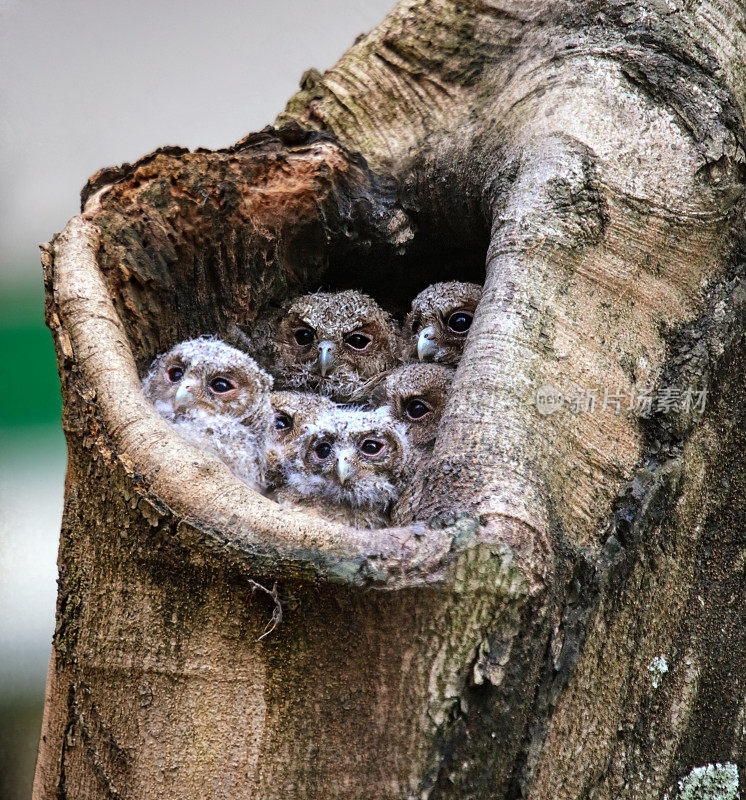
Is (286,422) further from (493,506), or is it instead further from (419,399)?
(493,506)

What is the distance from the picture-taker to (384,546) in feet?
4.91

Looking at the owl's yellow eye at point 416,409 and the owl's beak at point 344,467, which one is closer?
the owl's beak at point 344,467

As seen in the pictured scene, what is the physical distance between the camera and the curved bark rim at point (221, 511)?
149 centimetres

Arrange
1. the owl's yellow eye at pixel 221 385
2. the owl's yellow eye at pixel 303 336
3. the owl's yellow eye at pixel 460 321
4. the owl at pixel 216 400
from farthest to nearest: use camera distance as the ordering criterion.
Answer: the owl's yellow eye at pixel 303 336
the owl's yellow eye at pixel 460 321
the owl's yellow eye at pixel 221 385
the owl at pixel 216 400

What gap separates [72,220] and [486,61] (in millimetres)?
1569

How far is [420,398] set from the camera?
9.50 feet

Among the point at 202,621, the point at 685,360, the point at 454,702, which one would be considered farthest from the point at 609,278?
the point at 202,621

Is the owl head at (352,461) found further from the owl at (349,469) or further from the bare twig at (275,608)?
the bare twig at (275,608)

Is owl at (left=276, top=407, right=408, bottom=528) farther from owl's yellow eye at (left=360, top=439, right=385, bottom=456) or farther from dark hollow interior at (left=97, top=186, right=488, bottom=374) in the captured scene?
dark hollow interior at (left=97, top=186, right=488, bottom=374)

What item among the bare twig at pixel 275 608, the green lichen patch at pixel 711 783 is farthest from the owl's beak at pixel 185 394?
the green lichen patch at pixel 711 783

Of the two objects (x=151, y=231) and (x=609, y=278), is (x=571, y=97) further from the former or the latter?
(x=151, y=231)

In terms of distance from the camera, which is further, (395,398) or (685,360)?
(395,398)

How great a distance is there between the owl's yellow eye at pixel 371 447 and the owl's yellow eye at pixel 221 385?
1.72 feet

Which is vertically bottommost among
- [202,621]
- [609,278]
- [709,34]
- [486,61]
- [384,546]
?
[202,621]
